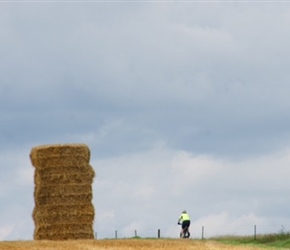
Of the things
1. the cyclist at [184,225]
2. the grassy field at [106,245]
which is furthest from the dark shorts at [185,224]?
the grassy field at [106,245]

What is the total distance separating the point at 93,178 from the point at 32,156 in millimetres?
2575

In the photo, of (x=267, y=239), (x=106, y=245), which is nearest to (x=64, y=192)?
(x=106, y=245)

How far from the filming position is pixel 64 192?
39.9 metres

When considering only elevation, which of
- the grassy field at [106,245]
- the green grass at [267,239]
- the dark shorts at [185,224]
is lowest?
the grassy field at [106,245]

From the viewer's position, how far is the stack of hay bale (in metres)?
39.9

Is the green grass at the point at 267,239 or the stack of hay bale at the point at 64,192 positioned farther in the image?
the green grass at the point at 267,239

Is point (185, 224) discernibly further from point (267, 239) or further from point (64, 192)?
point (64, 192)

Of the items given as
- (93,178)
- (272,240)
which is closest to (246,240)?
(272,240)

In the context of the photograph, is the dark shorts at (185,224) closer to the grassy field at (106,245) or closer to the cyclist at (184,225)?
the cyclist at (184,225)

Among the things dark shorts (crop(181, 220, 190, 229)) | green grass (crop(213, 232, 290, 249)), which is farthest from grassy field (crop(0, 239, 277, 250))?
dark shorts (crop(181, 220, 190, 229))

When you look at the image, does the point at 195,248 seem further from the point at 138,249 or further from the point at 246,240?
the point at 246,240

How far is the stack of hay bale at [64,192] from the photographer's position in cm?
3994

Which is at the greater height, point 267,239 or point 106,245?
point 267,239

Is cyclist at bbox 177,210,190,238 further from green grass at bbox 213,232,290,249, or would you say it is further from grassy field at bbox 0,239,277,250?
grassy field at bbox 0,239,277,250
